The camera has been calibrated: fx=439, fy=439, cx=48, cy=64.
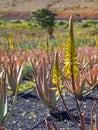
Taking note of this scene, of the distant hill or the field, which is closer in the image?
the field

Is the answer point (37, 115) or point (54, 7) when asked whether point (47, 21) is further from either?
point (54, 7)

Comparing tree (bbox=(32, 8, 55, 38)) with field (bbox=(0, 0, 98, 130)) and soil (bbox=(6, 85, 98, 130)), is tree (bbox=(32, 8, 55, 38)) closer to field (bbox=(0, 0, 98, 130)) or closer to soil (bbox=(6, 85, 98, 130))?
field (bbox=(0, 0, 98, 130))

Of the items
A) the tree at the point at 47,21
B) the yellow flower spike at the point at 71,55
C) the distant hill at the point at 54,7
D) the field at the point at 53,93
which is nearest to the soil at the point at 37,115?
the field at the point at 53,93

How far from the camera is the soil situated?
5598mm

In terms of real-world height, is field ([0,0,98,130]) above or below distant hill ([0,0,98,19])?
above

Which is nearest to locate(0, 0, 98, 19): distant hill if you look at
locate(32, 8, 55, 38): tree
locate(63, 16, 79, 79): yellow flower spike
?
locate(32, 8, 55, 38): tree

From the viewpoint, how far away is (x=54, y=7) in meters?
86.9

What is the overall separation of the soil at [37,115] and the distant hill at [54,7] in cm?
→ 6189

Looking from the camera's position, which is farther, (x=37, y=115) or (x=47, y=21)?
(x=47, y=21)

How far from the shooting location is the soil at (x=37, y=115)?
220 inches

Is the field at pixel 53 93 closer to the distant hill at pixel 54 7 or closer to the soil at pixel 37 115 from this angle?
the soil at pixel 37 115

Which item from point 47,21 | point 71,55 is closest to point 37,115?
point 71,55

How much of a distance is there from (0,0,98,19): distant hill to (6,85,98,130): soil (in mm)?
61888

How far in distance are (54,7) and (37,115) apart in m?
81.7
